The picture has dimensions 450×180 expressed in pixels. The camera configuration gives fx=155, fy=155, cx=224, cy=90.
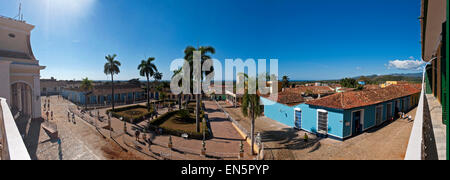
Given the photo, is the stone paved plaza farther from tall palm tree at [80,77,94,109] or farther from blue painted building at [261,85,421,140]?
tall palm tree at [80,77,94,109]

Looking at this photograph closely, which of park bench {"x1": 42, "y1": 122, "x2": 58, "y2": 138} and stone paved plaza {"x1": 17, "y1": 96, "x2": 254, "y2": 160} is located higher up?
park bench {"x1": 42, "y1": 122, "x2": 58, "y2": 138}

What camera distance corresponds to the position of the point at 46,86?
126 ft

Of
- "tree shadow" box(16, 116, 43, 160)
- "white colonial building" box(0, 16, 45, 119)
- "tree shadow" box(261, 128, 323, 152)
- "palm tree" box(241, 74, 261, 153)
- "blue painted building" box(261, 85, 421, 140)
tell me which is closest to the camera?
"tree shadow" box(16, 116, 43, 160)

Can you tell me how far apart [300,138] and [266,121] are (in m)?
5.74

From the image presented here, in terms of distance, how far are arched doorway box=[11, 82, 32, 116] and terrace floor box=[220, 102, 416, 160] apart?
20500 mm

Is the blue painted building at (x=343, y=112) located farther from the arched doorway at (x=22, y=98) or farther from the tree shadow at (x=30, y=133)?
the arched doorway at (x=22, y=98)

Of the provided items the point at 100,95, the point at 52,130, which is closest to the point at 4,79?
the point at 52,130

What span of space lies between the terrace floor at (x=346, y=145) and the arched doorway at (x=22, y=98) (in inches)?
807

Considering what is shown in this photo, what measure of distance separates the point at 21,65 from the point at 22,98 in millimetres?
4020

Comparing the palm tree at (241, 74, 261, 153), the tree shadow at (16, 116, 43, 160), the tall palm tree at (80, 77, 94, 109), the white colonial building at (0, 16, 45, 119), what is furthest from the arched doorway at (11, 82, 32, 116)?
the palm tree at (241, 74, 261, 153)

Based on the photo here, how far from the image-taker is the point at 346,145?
9914 millimetres

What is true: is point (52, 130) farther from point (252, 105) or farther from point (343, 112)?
point (343, 112)

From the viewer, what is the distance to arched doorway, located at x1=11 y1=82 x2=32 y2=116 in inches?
539
